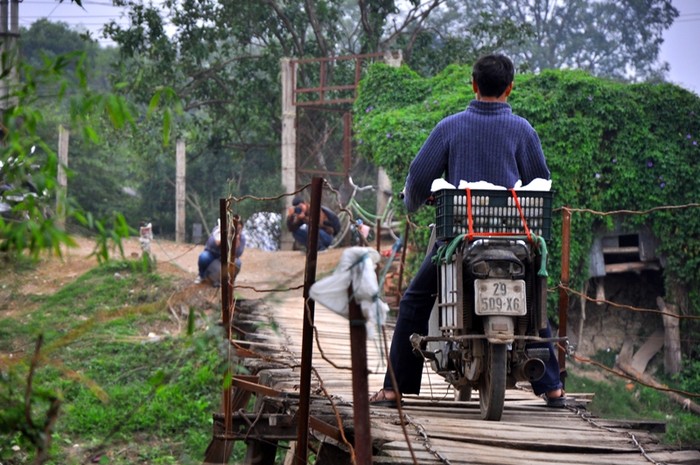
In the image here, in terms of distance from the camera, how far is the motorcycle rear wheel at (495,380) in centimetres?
447

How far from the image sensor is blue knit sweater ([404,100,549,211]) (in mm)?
4770

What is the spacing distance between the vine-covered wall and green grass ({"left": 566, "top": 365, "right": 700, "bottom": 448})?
48.6 inches

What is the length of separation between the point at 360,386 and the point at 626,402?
1069 centimetres

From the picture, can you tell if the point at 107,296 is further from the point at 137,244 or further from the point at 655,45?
the point at 655,45

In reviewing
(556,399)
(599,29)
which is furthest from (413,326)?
(599,29)

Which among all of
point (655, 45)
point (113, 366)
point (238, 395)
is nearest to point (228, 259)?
point (238, 395)

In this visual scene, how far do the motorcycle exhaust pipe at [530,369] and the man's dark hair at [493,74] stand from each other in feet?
4.08

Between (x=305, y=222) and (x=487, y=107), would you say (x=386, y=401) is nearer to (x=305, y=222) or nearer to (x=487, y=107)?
(x=487, y=107)

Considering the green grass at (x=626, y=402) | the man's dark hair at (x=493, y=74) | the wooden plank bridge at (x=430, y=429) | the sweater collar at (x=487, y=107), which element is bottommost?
the green grass at (x=626, y=402)

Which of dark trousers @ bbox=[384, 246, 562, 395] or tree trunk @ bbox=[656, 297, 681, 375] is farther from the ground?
dark trousers @ bbox=[384, 246, 562, 395]

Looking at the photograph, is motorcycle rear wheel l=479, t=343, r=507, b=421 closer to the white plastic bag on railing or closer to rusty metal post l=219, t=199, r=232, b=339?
rusty metal post l=219, t=199, r=232, b=339

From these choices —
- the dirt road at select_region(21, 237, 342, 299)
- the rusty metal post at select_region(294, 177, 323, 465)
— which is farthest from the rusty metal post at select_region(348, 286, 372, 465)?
the dirt road at select_region(21, 237, 342, 299)

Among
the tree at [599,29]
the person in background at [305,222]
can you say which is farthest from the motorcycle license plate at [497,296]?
the tree at [599,29]

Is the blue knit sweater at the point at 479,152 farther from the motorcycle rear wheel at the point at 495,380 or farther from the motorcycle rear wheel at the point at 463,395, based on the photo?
the motorcycle rear wheel at the point at 463,395
